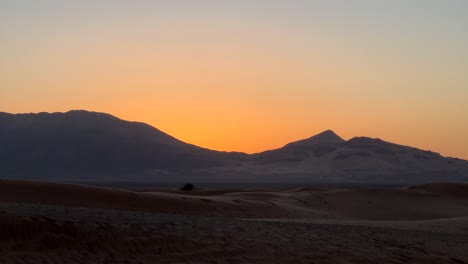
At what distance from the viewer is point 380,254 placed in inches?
552

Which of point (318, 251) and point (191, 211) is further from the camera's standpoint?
point (191, 211)

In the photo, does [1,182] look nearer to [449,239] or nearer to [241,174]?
[449,239]

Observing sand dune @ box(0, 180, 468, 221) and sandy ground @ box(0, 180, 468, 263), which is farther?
sand dune @ box(0, 180, 468, 221)

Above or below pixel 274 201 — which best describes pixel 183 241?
below

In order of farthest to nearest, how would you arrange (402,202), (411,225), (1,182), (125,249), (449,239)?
(402,202), (1,182), (411,225), (449,239), (125,249)

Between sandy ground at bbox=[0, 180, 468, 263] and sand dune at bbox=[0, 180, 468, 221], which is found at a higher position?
sand dune at bbox=[0, 180, 468, 221]

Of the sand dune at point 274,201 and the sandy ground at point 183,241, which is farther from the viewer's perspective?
the sand dune at point 274,201

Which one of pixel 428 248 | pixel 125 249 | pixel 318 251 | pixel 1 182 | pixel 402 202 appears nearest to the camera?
pixel 125 249

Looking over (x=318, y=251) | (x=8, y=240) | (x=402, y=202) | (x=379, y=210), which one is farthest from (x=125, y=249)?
(x=402, y=202)

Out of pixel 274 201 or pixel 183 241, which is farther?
pixel 274 201

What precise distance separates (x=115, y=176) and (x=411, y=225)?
174 m

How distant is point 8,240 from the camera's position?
480 inches

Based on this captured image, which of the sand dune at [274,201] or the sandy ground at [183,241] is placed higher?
the sand dune at [274,201]

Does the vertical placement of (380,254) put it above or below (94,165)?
below
